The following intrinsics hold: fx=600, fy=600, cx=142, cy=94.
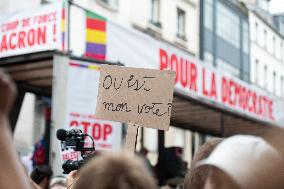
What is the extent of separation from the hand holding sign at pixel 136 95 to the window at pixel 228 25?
27.0 m

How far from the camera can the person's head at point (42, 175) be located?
623 cm

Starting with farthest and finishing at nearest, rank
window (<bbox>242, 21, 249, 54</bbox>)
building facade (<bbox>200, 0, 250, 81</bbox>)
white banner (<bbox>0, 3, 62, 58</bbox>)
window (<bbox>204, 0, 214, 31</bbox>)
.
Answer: window (<bbox>242, 21, 249, 54</bbox>) < window (<bbox>204, 0, 214, 31</bbox>) < building facade (<bbox>200, 0, 250, 81</bbox>) < white banner (<bbox>0, 3, 62, 58</bbox>)

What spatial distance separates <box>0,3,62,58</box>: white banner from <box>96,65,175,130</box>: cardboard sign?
3.24 m

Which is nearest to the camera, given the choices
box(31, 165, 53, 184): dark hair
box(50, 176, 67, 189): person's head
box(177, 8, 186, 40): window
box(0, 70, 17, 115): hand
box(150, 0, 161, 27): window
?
box(0, 70, 17, 115): hand

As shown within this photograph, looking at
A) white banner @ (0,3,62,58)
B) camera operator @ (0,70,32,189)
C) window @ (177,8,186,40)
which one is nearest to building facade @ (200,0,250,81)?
window @ (177,8,186,40)

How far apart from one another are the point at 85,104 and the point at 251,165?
5.35 m

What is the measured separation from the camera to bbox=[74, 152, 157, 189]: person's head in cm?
134

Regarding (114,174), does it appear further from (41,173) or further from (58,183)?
(41,173)

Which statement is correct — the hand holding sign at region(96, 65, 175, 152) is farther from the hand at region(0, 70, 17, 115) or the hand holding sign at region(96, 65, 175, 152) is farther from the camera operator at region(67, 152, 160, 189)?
the hand at region(0, 70, 17, 115)

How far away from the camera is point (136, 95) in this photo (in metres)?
3.44

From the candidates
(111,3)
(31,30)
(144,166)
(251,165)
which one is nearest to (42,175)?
(31,30)

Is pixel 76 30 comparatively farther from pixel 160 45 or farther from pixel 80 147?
pixel 80 147

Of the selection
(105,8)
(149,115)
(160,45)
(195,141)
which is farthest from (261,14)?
(149,115)

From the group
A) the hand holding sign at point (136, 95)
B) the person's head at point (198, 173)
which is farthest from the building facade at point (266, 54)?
the person's head at point (198, 173)
